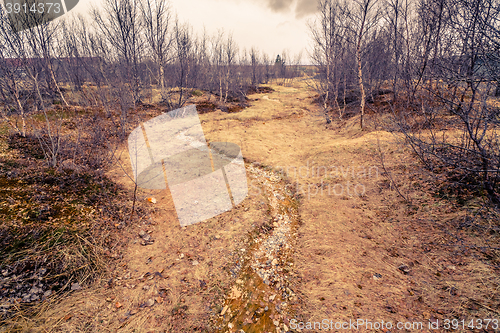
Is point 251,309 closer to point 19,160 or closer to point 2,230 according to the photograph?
point 2,230

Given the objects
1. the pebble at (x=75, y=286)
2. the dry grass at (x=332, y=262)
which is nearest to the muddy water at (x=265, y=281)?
the dry grass at (x=332, y=262)

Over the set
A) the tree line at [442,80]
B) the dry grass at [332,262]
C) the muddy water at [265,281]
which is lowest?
the muddy water at [265,281]

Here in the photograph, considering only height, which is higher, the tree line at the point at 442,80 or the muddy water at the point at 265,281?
the tree line at the point at 442,80

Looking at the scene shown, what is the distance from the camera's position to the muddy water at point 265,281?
3418mm

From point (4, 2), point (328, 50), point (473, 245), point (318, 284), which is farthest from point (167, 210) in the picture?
point (328, 50)

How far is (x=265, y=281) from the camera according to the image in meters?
4.13

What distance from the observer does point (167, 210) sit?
601cm

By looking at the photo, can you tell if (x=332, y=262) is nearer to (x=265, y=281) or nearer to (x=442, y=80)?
(x=265, y=281)

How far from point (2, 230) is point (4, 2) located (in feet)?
35.4

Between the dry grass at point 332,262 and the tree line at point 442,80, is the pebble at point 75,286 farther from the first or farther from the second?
the tree line at point 442,80

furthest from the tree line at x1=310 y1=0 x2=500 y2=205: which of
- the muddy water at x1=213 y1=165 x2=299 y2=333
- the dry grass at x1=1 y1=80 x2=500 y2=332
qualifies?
the muddy water at x1=213 y1=165 x2=299 y2=333

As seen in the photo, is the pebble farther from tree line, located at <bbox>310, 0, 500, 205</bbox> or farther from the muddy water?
tree line, located at <bbox>310, 0, 500, 205</bbox>

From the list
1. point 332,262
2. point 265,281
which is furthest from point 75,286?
point 332,262

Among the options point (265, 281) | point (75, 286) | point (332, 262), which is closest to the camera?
point (75, 286)
